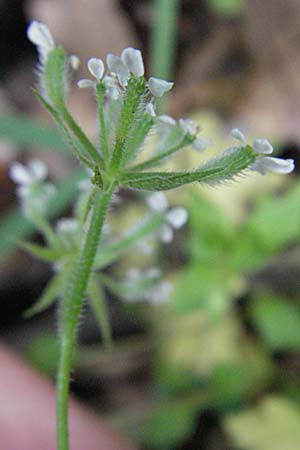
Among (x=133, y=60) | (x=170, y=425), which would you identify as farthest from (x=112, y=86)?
(x=170, y=425)

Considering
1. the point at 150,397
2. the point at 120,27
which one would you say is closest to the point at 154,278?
the point at 150,397

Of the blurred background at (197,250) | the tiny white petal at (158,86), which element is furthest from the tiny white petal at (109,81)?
the blurred background at (197,250)

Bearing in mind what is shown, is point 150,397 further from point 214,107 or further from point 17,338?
point 214,107

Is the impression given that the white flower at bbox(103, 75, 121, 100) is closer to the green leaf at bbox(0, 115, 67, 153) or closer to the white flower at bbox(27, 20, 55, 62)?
the white flower at bbox(27, 20, 55, 62)

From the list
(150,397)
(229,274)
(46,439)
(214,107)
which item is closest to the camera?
(46,439)

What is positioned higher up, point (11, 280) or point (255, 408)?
point (11, 280)

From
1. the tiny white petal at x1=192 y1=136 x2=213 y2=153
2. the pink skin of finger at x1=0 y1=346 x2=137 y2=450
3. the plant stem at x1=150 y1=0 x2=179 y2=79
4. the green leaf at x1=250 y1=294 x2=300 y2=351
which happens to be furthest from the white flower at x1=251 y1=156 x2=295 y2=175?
the plant stem at x1=150 y1=0 x2=179 y2=79

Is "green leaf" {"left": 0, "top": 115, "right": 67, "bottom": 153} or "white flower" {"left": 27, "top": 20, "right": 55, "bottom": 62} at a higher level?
"white flower" {"left": 27, "top": 20, "right": 55, "bottom": 62}
